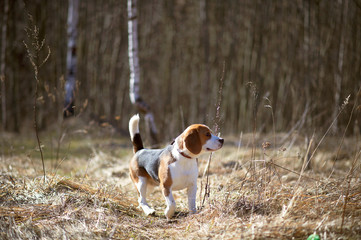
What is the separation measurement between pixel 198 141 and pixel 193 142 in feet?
0.16

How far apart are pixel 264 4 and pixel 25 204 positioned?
1086cm

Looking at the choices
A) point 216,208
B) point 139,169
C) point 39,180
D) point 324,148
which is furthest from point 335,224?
point 324,148

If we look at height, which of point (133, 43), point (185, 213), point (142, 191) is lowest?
point (185, 213)

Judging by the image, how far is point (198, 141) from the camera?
3.32 metres

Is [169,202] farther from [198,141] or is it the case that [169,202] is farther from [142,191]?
[198,141]

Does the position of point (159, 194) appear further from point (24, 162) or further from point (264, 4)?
point (264, 4)

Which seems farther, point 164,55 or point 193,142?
point 164,55

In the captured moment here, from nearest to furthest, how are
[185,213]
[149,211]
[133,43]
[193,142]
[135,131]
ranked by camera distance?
[193,142] < [149,211] < [185,213] < [135,131] < [133,43]

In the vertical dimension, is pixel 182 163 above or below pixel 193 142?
below

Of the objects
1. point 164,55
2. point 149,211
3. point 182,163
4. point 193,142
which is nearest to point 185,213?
point 149,211

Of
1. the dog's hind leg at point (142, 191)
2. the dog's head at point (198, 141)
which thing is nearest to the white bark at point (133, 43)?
the dog's hind leg at point (142, 191)

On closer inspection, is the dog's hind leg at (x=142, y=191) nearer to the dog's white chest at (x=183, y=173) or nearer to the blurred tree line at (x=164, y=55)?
the dog's white chest at (x=183, y=173)

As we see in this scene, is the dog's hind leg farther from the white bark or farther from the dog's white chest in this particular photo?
the white bark

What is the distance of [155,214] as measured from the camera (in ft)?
12.2
